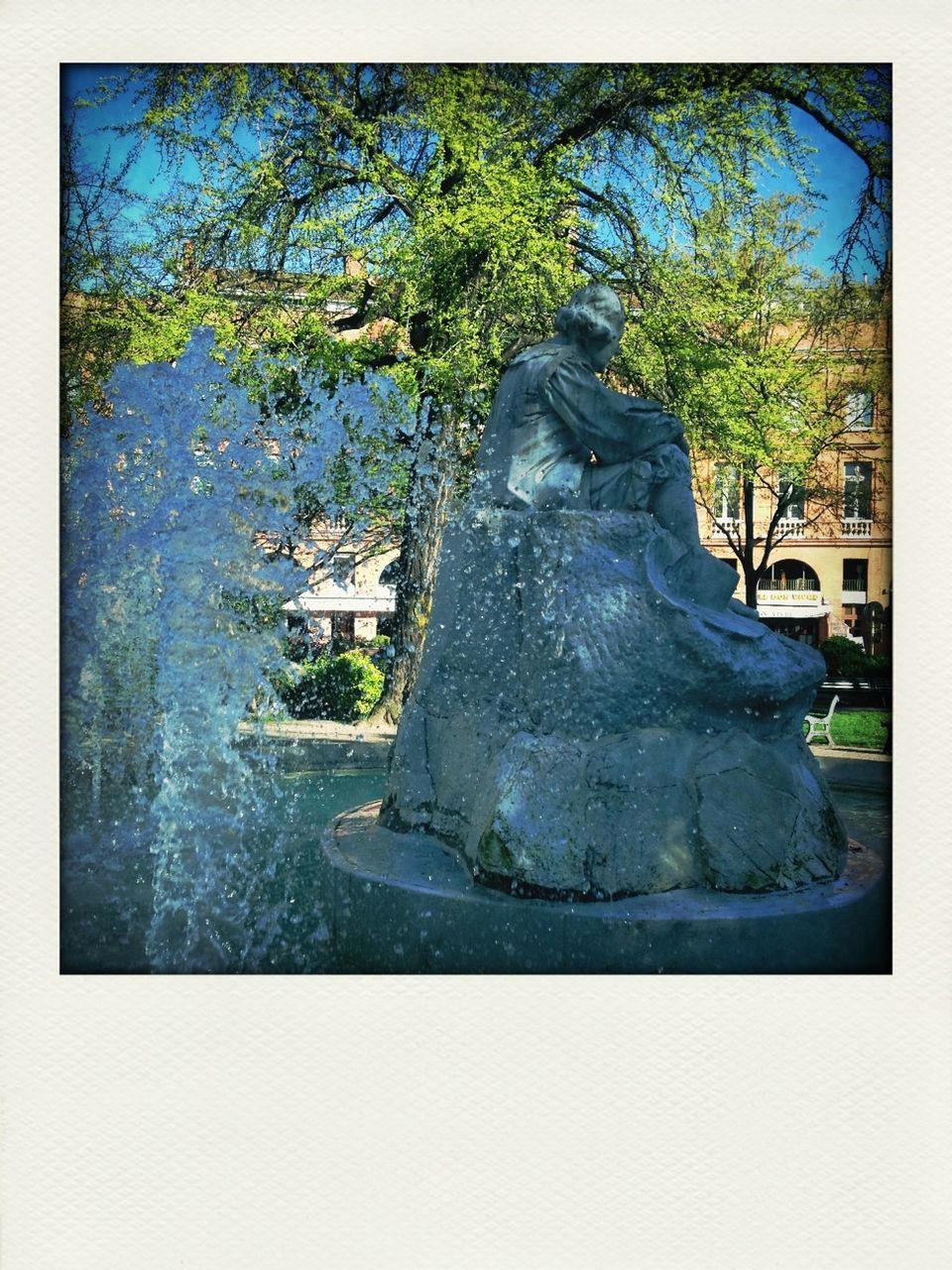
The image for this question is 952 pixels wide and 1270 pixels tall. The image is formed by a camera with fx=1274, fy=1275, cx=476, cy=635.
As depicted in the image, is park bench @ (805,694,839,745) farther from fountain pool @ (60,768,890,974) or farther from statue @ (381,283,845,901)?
statue @ (381,283,845,901)

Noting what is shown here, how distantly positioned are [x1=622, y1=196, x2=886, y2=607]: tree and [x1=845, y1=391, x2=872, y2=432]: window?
5 centimetres

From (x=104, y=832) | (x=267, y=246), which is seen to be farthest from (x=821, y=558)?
(x=104, y=832)

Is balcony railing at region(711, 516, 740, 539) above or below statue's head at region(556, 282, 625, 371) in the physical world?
below

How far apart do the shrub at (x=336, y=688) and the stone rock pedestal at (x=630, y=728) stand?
6.13 m

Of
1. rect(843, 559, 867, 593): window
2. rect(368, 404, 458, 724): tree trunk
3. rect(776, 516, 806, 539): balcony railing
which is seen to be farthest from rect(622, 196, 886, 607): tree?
rect(843, 559, 867, 593): window

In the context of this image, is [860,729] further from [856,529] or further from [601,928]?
[601,928]

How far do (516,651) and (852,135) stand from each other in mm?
5792

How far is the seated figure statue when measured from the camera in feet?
14.9

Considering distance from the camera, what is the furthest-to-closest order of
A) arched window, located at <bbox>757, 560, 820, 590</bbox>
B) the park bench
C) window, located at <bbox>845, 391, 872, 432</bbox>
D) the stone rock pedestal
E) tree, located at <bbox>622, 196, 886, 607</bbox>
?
arched window, located at <bbox>757, 560, 820, 590</bbox> < window, located at <bbox>845, 391, 872, 432</bbox> < tree, located at <bbox>622, 196, 886, 607</bbox> < the park bench < the stone rock pedestal

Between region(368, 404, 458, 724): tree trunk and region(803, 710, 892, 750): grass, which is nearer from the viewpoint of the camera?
region(803, 710, 892, 750): grass

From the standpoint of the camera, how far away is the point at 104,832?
661cm

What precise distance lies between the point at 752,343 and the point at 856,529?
447 centimetres

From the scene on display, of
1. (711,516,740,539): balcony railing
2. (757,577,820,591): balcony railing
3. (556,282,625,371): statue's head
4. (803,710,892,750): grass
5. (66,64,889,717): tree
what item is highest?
(66,64,889,717): tree

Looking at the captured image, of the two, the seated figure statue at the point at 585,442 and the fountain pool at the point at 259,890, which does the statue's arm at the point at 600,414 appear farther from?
the fountain pool at the point at 259,890
